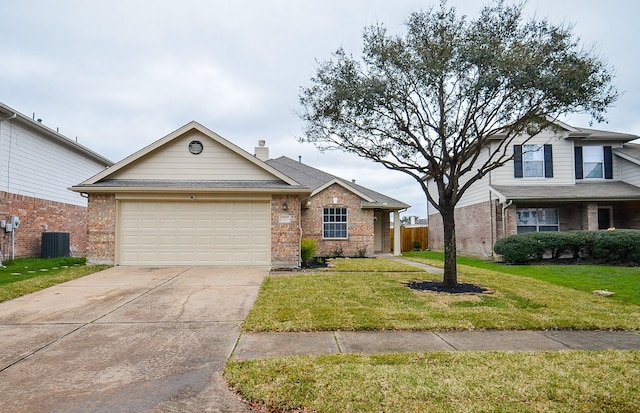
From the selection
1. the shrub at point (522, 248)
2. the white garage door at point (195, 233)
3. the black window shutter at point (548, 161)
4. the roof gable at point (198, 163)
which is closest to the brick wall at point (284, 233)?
the white garage door at point (195, 233)

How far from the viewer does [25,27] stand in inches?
457

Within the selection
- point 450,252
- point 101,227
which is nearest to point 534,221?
point 450,252

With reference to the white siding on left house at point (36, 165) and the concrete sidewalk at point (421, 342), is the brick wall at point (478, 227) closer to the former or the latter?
the concrete sidewalk at point (421, 342)

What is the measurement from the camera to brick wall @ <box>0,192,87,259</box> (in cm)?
1375

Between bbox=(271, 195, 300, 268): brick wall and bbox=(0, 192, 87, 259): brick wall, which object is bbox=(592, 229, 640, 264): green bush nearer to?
bbox=(271, 195, 300, 268): brick wall

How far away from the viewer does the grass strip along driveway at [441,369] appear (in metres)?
3.23

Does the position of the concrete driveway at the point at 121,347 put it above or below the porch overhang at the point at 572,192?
below

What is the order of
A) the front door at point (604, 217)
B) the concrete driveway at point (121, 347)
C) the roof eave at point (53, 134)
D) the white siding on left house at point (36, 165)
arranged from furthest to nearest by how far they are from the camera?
the front door at point (604, 217), the white siding on left house at point (36, 165), the roof eave at point (53, 134), the concrete driveway at point (121, 347)

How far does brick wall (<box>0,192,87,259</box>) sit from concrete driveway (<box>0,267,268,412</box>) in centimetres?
721

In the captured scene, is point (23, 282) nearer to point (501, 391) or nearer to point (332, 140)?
point (332, 140)

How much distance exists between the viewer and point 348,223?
18.7m

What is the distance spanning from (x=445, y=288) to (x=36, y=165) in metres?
16.0

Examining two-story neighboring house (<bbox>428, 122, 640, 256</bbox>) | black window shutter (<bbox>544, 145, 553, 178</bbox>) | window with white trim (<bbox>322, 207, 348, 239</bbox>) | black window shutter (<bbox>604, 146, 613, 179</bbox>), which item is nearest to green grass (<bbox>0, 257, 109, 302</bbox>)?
window with white trim (<bbox>322, 207, 348, 239</bbox>)

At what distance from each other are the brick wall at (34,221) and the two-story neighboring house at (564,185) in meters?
19.1
